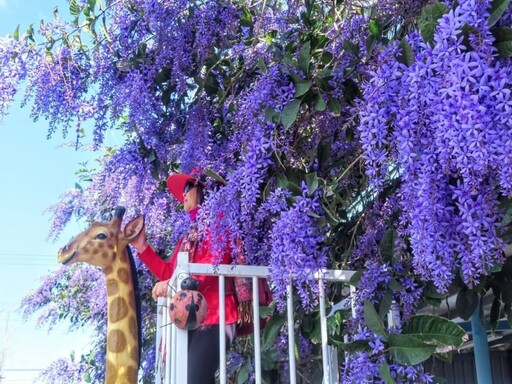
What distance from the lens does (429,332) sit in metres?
1.80

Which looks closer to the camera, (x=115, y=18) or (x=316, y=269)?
(x=316, y=269)

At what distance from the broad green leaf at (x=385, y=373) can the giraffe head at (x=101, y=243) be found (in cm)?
127

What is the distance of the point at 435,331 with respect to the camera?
1.78 m

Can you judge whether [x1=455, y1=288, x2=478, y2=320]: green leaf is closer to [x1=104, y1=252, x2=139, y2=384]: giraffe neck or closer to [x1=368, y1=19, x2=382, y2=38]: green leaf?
[x1=368, y1=19, x2=382, y2=38]: green leaf

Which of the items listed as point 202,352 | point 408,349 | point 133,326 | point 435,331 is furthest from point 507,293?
point 133,326

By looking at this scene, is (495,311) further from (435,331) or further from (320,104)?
(320,104)

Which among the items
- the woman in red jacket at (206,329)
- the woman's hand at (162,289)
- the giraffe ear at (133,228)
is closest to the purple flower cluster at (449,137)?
the woman in red jacket at (206,329)

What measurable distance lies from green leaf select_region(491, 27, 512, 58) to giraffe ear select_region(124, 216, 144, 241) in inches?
65.4

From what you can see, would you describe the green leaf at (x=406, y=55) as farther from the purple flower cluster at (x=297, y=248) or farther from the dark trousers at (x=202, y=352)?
the dark trousers at (x=202, y=352)

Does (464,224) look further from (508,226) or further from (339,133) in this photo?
(339,133)

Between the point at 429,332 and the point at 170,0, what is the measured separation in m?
1.55

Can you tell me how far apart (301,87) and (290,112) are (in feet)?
0.33

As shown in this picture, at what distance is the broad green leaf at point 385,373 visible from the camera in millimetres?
1671

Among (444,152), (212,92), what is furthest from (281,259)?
(212,92)
